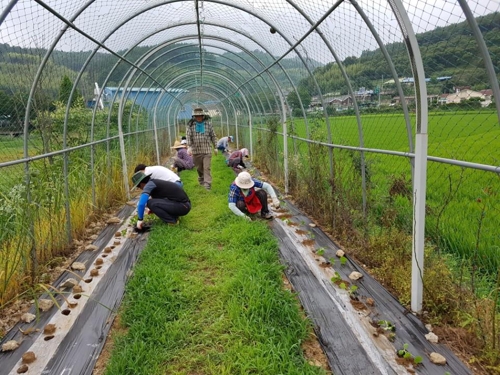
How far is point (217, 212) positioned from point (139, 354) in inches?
145

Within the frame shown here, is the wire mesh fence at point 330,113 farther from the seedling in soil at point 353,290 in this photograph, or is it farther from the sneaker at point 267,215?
the sneaker at point 267,215

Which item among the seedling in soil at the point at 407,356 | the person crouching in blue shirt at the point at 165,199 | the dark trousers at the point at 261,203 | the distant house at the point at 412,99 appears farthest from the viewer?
the dark trousers at the point at 261,203

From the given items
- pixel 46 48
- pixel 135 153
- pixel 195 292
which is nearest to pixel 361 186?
pixel 195 292

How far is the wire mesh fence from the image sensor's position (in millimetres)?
2877

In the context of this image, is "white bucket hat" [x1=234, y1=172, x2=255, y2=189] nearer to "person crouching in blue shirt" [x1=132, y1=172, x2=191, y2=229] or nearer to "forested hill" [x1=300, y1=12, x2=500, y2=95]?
"person crouching in blue shirt" [x1=132, y1=172, x2=191, y2=229]

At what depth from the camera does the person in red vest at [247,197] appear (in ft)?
18.3

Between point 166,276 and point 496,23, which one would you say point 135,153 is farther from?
point 496,23

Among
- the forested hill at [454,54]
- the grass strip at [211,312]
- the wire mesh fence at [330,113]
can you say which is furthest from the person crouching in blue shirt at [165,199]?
the forested hill at [454,54]

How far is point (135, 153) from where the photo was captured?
1045cm

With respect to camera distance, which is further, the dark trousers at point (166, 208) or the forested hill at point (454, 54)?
the dark trousers at point (166, 208)

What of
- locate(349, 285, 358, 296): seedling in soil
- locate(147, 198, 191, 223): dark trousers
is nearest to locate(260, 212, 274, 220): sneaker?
locate(147, 198, 191, 223): dark trousers

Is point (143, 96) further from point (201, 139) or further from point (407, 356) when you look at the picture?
point (407, 356)

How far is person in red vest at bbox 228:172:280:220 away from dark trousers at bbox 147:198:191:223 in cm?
83

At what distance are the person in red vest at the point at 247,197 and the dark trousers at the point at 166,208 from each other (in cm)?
83
